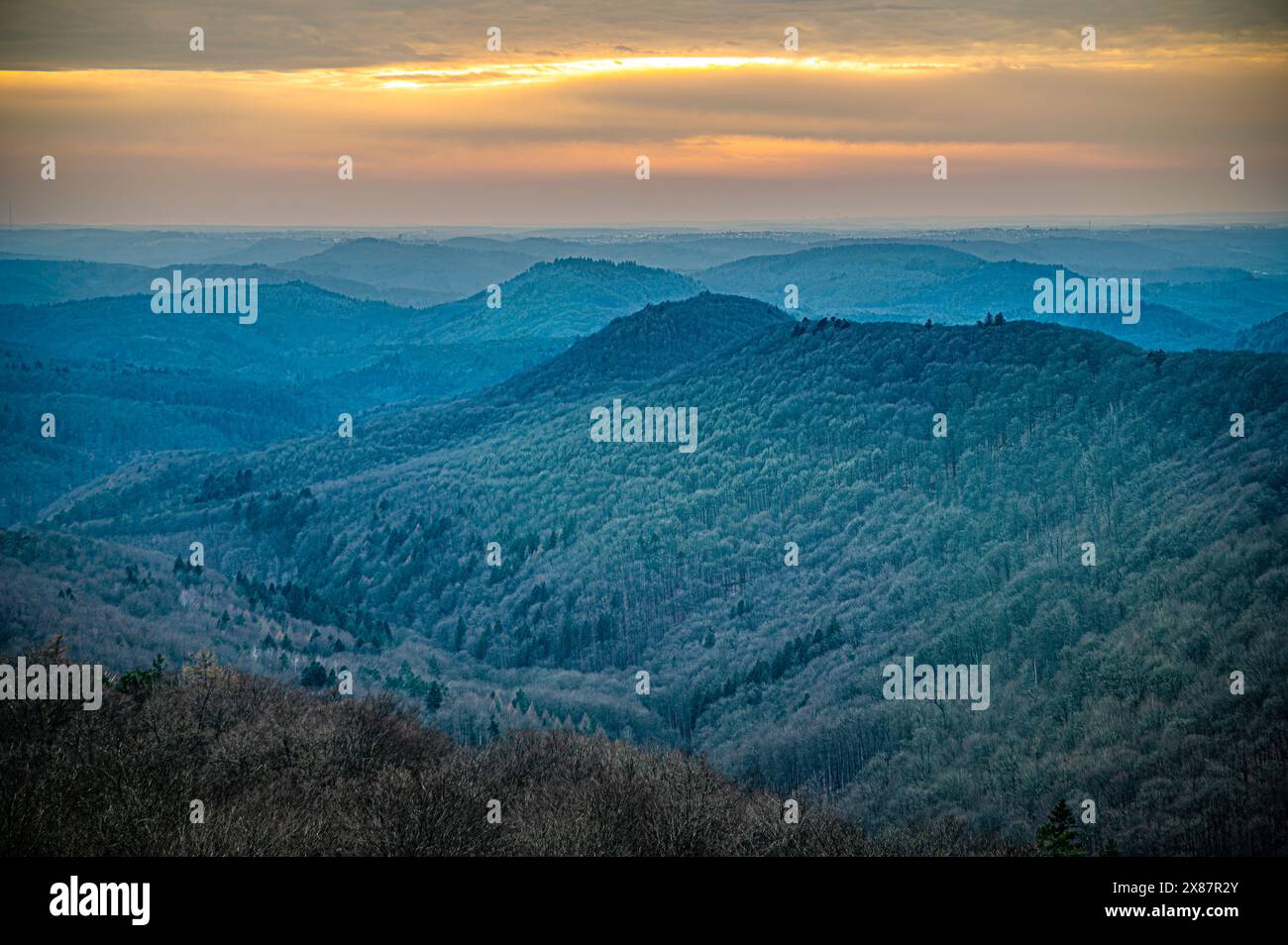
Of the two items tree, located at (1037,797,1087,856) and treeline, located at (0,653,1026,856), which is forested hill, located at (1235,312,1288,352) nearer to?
treeline, located at (0,653,1026,856)

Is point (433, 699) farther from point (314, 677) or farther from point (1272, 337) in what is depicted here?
point (1272, 337)

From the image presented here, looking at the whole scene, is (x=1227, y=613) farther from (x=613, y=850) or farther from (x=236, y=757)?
(x=236, y=757)

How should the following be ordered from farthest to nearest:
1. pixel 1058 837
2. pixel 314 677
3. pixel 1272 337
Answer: pixel 1272 337 < pixel 314 677 < pixel 1058 837

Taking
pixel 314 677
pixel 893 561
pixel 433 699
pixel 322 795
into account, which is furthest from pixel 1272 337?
pixel 322 795

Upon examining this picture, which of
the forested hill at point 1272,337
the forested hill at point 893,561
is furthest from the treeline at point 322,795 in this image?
the forested hill at point 1272,337

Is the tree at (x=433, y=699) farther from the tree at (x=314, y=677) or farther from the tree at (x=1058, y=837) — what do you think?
the tree at (x=1058, y=837)

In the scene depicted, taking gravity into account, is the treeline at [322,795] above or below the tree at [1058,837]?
above

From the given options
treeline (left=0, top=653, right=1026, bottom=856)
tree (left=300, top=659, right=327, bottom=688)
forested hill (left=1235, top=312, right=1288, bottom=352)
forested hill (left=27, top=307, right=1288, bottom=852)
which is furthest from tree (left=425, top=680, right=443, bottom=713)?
forested hill (left=1235, top=312, right=1288, bottom=352)
